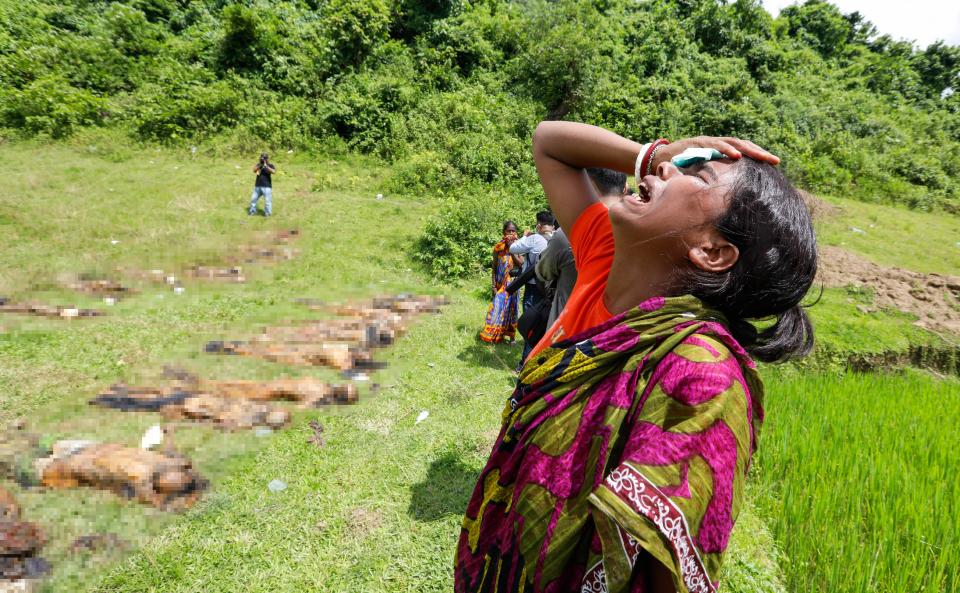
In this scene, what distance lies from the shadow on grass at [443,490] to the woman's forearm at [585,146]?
2.12 m

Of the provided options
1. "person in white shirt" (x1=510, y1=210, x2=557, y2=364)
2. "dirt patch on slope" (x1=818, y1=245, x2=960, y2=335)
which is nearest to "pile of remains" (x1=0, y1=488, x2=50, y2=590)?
"person in white shirt" (x1=510, y1=210, x2=557, y2=364)

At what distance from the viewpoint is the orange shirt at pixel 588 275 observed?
1.23 meters

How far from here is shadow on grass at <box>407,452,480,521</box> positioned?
2783 millimetres

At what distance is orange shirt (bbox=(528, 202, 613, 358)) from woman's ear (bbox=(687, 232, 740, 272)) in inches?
10.4

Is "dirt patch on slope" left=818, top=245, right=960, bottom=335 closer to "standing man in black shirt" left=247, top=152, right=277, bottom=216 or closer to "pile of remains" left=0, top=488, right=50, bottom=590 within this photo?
"pile of remains" left=0, top=488, right=50, bottom=590

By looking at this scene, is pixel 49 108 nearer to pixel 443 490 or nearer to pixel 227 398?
pixel 227 398

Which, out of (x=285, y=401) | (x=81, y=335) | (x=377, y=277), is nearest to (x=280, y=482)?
(x=285, y=401)

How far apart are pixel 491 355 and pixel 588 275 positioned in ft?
12.1

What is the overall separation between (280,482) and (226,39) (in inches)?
581

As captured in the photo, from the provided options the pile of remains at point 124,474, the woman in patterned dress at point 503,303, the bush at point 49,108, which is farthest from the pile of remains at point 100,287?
the bush at point 49,108

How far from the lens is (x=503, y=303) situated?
4.99 metres

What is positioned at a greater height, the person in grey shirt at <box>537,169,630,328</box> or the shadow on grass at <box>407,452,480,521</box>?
the person in grey shirt at <box>537,169,630,328</box>

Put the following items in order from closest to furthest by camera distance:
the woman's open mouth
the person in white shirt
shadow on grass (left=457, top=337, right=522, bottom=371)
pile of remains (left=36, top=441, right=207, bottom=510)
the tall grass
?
the woman's open mouth → the tall grass → pile of remains (left=36, top=441, right=207, bottom=510) → the person in white shirt → shadow on grass (left=457, top=337, right=522, bottom=371)

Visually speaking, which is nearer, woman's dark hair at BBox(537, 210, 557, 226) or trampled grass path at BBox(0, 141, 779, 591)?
trampled grass path at BBox(0, 141, 779, 591)
